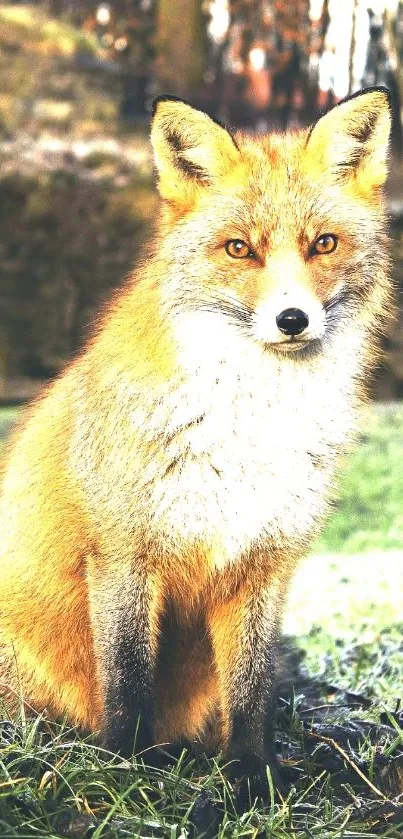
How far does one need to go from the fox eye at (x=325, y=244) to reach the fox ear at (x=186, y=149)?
374mm

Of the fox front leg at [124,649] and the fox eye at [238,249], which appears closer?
the fox eye at [238,249]

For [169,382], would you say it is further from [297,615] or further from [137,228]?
[137,228]

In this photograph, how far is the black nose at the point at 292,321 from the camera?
2722mm

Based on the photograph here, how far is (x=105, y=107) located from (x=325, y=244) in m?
11.6

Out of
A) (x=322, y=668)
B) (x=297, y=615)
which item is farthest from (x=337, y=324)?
(x=297, y=615)

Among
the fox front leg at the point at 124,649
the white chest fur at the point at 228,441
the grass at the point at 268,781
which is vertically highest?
Result: the white chest fur at the point at 228,441

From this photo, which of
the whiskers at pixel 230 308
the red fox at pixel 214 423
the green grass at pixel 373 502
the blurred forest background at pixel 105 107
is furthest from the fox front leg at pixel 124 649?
the blurred forest background at pixel 105 107

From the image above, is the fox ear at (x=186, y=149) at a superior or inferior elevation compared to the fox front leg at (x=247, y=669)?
superior

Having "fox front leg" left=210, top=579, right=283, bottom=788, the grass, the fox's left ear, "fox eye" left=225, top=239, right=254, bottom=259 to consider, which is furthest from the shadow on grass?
the fox's left ear

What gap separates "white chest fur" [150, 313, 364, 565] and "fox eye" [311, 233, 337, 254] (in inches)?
13.3

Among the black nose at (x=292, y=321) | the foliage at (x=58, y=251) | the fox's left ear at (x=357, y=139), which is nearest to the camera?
the black nose at (x=292, y=321)

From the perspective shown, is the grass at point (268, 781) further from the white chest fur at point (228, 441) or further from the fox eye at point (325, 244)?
the fox eye at point (325, 244)

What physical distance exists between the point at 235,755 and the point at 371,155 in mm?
2045

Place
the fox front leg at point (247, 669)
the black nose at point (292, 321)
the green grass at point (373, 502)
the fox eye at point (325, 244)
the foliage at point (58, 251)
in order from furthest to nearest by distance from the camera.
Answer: the foliage at point (58, 251), the green grass at point (373, 502), the fox front leg at point (247, 669), the fox eye at point (325, 244), the black nose at point (292, 321)
